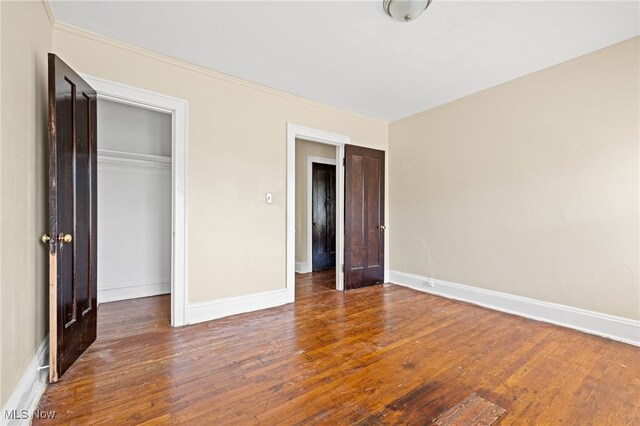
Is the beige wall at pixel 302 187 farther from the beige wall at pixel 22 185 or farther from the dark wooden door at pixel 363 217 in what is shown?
the beige wall at pixel 22 185

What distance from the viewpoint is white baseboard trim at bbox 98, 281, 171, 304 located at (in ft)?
12.0

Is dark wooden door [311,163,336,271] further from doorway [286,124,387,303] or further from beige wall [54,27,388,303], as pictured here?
beige wall [54,27,388,303]

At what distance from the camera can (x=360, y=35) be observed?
2463mm

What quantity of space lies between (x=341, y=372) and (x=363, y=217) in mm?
2653

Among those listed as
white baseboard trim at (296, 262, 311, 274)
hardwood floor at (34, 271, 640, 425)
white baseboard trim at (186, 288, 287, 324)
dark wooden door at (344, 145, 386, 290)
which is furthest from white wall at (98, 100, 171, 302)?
dark wooden door at (344, 145, 386, 290)

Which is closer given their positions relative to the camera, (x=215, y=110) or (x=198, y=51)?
(x=198, y=51)

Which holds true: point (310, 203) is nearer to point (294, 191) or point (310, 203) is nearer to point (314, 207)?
point (314, 207)

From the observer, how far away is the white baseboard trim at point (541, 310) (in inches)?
102

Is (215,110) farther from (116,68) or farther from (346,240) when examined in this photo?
(346,240)

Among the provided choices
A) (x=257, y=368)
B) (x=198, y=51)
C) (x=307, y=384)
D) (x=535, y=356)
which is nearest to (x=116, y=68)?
(x=198, y=51)

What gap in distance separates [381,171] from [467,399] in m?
3.44

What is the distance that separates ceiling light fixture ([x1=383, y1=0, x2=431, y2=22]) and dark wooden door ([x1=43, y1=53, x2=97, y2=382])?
2.28m

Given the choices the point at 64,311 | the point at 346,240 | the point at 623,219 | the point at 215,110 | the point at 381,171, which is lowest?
the point at 64,311

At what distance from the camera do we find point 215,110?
3.16m
